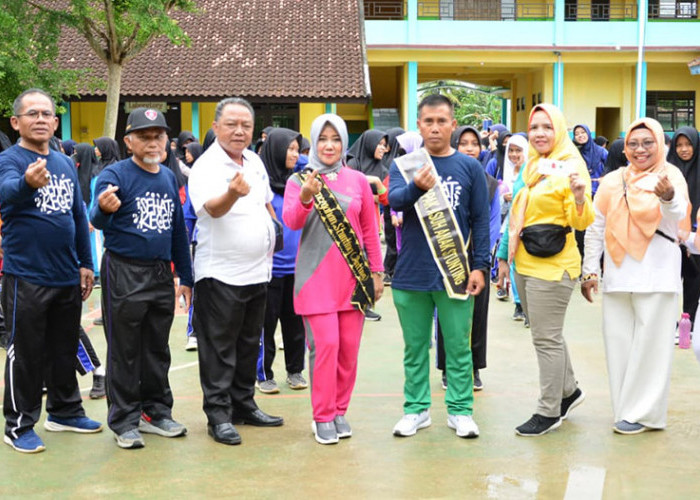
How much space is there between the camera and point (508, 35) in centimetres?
2947

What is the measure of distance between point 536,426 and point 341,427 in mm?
1140

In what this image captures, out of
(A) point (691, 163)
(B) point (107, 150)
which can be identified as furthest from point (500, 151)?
(B) point (107, 150)

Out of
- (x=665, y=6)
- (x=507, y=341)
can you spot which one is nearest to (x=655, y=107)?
(x=665, y=6)

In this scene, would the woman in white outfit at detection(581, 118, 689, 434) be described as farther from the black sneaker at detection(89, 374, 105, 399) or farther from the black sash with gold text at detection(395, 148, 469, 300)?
the black sneaker at detection(89, 374, 105, 399)

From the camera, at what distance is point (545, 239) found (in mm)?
5043

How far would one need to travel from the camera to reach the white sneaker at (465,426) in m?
5.11

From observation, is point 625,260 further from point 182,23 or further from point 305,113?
point 182,23

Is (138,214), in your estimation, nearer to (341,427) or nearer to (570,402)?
(341,427)

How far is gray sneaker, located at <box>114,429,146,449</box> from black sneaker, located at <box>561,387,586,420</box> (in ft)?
8.27

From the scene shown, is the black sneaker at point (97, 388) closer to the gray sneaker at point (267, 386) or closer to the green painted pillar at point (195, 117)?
the gray sneaker at point (267, 386)

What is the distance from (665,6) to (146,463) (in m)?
31.1

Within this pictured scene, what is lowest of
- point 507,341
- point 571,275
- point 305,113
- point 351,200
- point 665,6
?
point 507,341

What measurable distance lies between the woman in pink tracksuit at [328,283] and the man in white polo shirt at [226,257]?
0.22 m

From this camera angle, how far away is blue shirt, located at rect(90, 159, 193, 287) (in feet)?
15.9
